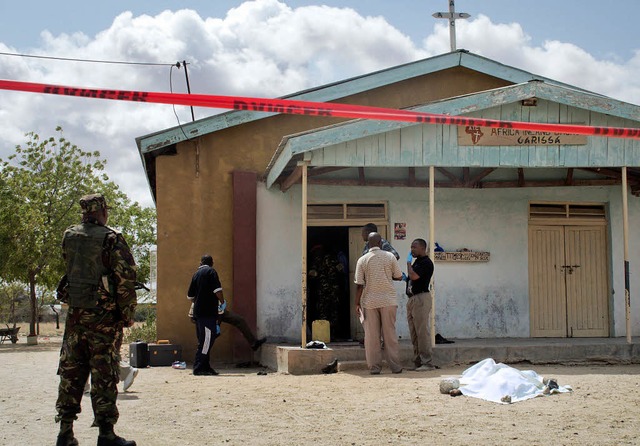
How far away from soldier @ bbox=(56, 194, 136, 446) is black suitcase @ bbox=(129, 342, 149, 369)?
684cm

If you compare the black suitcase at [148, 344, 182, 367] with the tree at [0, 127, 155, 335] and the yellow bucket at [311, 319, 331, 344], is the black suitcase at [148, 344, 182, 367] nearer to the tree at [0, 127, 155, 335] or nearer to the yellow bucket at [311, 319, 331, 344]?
the yellow bucket at [311, 319, 331, 344]

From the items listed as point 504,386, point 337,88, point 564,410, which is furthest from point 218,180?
point 564,410

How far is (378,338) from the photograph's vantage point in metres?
10.4

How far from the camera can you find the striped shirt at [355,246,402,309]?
10.3m

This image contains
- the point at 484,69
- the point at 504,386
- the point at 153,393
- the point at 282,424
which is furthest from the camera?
the point at 484,69

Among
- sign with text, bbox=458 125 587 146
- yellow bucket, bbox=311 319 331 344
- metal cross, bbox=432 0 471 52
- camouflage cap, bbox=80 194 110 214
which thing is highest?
metal cross, bbox=432 0 471 52

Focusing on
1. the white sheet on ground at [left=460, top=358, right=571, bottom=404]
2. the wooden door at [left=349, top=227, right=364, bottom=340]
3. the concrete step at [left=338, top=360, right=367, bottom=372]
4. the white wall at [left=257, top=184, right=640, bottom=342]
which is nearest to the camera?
the white sheet on ground at [left=460, top=358, right=571, bottom=404]

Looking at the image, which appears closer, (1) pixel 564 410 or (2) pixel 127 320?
(2) pixel 127 320

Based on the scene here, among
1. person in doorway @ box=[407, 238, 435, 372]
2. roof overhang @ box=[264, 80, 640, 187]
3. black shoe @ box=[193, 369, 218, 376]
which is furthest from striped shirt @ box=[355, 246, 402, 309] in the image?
black shoe @ box=[193, 369, 218, 376]

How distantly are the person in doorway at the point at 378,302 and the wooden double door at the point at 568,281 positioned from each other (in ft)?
14.0

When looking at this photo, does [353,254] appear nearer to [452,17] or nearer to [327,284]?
[327,284]

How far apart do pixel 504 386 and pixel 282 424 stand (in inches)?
96.7

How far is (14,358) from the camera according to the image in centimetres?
1666

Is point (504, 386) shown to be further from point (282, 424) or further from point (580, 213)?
point (580, 213)
